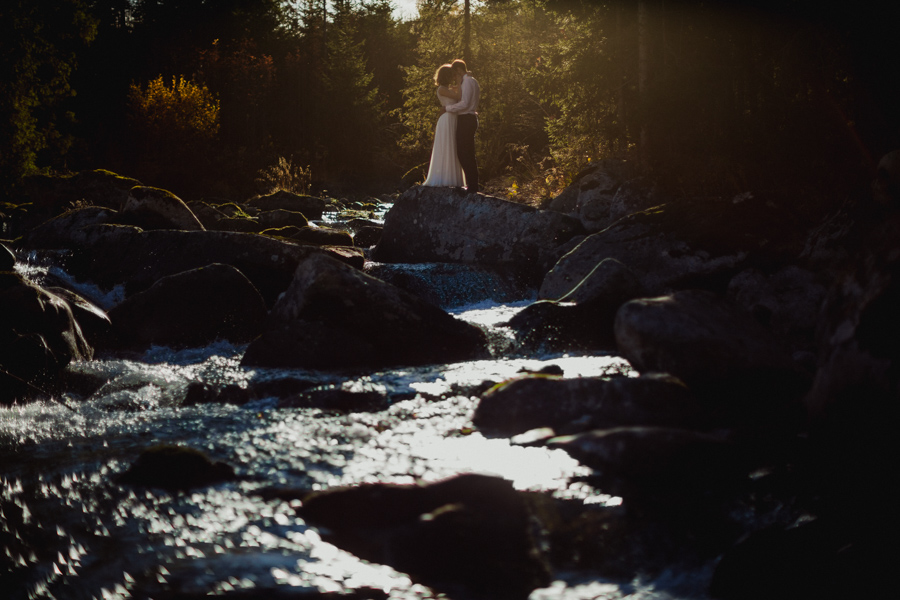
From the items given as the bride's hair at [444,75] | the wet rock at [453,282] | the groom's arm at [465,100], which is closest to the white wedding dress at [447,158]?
the groom's arm at [465,100]

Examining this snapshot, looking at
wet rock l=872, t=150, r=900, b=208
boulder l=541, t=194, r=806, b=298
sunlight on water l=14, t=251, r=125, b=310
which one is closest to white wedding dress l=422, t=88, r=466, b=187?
boulder l=541, t=194, r=806, b=298

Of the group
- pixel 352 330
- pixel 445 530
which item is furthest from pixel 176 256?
pixel 445 530

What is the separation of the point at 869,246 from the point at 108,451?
4.08m

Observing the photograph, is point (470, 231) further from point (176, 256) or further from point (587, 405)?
point (587, 405)

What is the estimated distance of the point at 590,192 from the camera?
505 inches

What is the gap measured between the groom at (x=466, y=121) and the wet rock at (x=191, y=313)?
5.30 meters

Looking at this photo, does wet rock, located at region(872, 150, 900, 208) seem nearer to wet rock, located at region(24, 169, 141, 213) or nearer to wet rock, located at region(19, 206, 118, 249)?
wet rock, located at region(19, 206, 118, 249)

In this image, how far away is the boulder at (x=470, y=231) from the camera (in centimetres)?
989

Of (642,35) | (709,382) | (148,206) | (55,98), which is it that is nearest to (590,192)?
(642,35)

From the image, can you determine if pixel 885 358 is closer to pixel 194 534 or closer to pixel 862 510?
pixel 862 510

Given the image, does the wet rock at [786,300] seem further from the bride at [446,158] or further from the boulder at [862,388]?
the bride at [446,158]

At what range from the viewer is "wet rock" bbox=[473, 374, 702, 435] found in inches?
152

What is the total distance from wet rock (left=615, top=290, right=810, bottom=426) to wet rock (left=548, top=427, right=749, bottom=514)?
78 cm

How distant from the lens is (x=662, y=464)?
3318 mm
